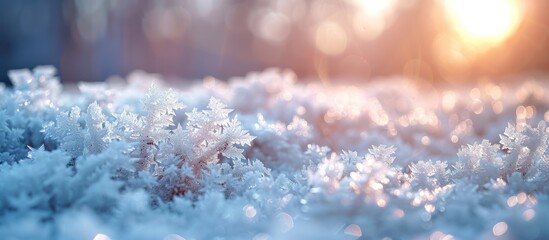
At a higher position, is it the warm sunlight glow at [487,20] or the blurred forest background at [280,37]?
the blurred forest background at [280,37]

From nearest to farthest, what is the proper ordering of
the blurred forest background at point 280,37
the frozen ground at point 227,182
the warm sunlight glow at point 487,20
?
the frozen ground at point 227,182, the warm sunlight glow at point 487,20, the blurred forest background at point 280,37

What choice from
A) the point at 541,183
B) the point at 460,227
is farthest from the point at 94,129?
the point at 541,183

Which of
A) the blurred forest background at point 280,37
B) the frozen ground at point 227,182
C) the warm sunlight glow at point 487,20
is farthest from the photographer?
the blurred forest background at point 280,37

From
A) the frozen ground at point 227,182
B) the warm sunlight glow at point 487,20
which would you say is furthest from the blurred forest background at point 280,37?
the frozen ground at point 227,182

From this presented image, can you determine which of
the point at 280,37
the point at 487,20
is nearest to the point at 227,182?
the point at 487,20

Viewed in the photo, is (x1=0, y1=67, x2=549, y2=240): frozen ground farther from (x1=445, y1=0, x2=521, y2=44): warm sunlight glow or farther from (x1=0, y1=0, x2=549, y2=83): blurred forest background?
(x1=0, y1=0, x2=549, y2=83): blurred forest background

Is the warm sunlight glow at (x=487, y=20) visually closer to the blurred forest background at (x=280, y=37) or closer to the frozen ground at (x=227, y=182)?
the blurred forest background at (x=280, y=37)
